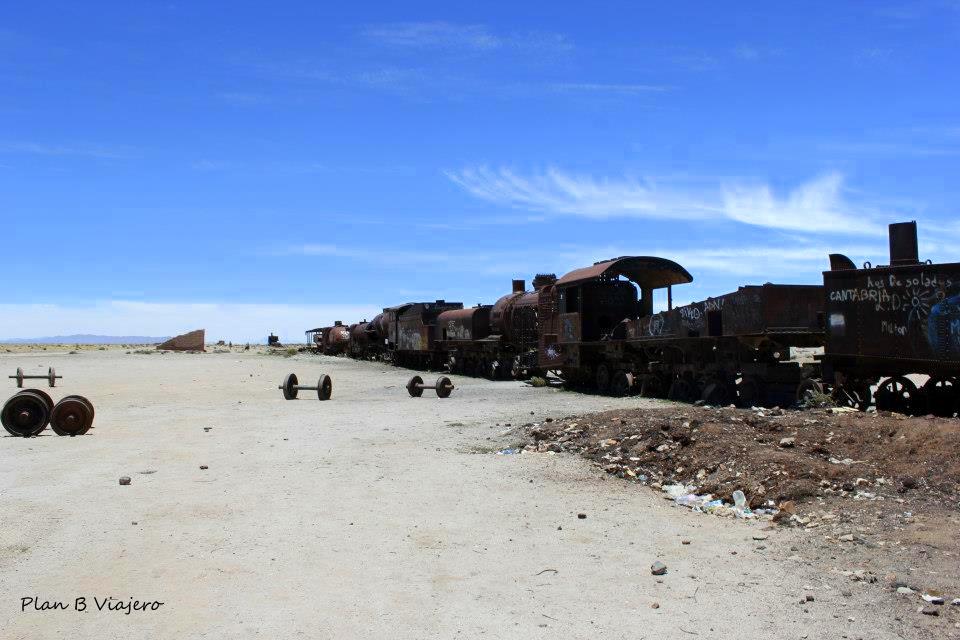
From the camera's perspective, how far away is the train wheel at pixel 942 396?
38.7 ft

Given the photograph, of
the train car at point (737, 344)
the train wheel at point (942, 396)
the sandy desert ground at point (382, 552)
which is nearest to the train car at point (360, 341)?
the train car at point (737, 344)

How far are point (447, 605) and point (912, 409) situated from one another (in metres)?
9.93

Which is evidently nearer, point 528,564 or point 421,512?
point 528,564

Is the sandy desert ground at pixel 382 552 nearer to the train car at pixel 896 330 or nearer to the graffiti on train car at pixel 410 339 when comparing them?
the train car at pixel 896 330

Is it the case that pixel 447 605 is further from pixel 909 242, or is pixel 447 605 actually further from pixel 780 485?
pixel 909 242

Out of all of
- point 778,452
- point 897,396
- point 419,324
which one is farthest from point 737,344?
point 419,324

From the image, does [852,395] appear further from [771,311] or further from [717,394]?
[717,394]

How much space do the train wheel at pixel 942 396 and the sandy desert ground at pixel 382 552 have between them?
569 cm

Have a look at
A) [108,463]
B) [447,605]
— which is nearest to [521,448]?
[108,463]

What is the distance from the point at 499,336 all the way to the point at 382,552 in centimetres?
2367

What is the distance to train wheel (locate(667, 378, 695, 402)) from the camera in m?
18.2

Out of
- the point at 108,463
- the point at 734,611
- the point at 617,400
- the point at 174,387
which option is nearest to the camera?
the point at 734,611

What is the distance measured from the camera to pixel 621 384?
20859mm

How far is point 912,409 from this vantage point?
1233 centimetres
